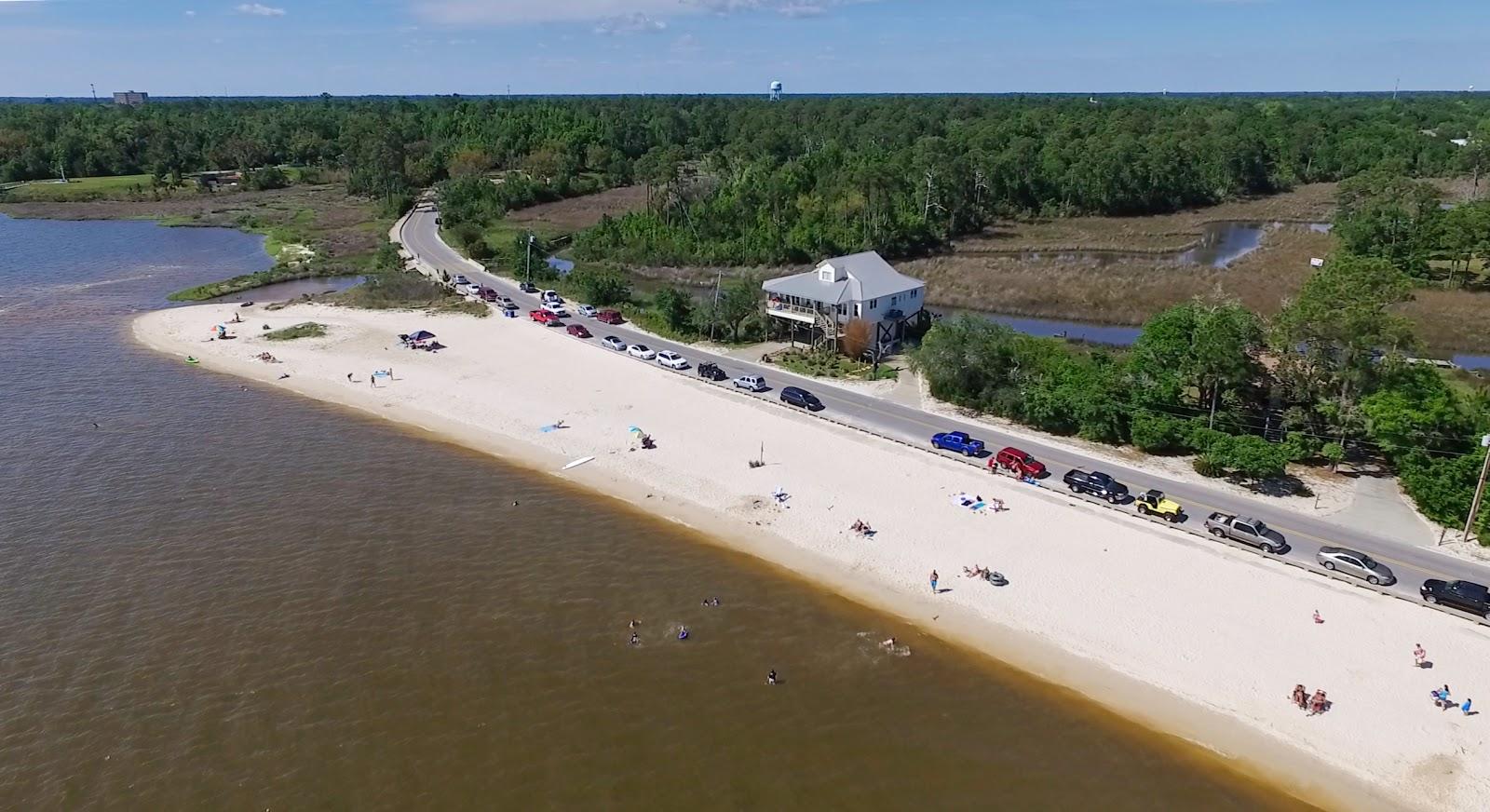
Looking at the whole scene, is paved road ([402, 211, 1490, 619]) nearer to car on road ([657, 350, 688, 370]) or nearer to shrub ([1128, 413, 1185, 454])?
car on road ([657, 350, 688, 370])

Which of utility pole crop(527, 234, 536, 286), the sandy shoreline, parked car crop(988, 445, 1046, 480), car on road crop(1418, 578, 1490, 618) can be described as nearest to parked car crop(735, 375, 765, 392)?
the sandy shoreline

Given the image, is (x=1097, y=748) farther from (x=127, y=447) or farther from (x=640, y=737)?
(x=127, y=447)

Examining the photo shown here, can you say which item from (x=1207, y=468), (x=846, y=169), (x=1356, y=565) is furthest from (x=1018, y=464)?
(x=846, y=169)

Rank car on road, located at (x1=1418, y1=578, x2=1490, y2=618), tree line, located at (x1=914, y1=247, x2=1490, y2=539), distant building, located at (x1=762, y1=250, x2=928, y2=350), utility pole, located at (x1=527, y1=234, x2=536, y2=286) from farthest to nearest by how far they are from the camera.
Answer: utility pole, located at (x1=527, y1=234, x2=536, y2=286), distant building, located at (x1=762, y1=250, x2=928, y2=350), tree line, located at (x1=914, y1=247, x2=1490, y2=539), car on road, located at (x1=1418, y1=578, x2=1490, y2=618)

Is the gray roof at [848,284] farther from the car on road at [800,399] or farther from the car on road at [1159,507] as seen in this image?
the car on road at [1159,507]

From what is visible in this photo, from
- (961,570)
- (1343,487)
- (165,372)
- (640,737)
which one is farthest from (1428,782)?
(165,372)

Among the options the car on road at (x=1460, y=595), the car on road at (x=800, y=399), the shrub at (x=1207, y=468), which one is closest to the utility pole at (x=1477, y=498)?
the car on road at (x=1460, y=595)
